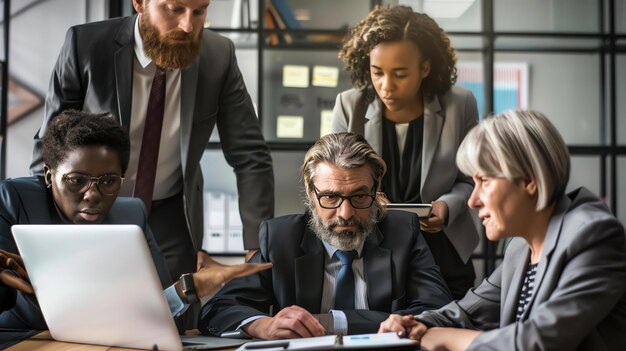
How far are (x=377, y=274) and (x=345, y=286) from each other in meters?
0.10

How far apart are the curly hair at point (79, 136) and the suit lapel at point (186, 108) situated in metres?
0.51

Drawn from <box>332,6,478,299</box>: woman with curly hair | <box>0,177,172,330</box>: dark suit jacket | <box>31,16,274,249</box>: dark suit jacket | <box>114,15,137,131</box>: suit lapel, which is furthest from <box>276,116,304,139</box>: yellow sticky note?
<box>0,177,172,330</box>: dark suit jacket

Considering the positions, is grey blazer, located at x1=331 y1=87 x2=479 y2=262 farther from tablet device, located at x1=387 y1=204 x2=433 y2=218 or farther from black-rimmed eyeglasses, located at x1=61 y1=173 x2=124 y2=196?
black-rimmed eyeglasses, located at x1=61 y1=173 x2=124 y2=196

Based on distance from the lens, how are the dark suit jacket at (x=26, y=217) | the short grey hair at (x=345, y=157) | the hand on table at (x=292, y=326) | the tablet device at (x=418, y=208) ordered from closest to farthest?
1. the hand on table at (x=292, y=326)
2. the dark suit jacket at (x=26, y=217)
3. the short grey hair at (x=345, y=157)
4. the tablet device at (x=418, y=208)

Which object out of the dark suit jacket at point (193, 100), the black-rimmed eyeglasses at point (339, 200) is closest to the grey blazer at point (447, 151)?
the dark suit jacket at point (193, 100)

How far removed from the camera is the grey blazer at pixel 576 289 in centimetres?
147

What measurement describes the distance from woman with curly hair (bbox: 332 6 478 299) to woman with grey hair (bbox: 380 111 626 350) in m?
1.30

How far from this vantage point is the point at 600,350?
1.51m

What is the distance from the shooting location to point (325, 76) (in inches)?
171

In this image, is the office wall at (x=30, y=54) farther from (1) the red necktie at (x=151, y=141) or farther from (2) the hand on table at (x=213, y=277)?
(2) the hand on table at (x=213, y=277)

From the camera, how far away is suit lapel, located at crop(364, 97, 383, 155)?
123 inches

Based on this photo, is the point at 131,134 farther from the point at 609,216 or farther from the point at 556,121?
the point at 556,121

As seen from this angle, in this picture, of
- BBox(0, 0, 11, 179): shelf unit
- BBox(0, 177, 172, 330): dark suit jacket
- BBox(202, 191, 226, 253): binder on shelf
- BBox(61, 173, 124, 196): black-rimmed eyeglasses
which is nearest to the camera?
BBox(0, 177, 172, 330): dark suit jacket

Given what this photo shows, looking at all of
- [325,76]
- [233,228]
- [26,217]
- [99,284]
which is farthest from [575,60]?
[99,284]
